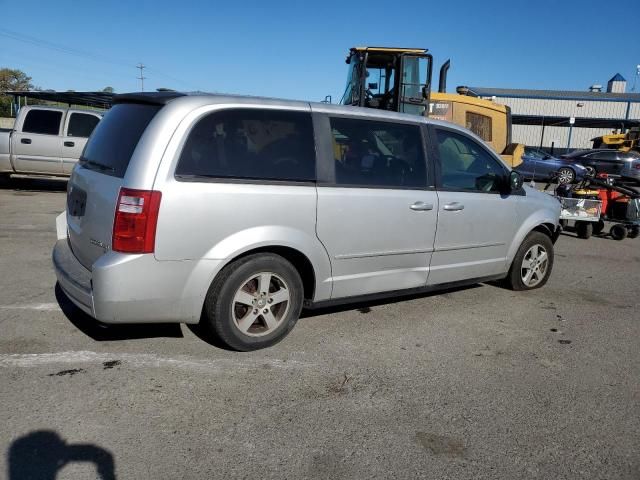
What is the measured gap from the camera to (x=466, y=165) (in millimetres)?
5039

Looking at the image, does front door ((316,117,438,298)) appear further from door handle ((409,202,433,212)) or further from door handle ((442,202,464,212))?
door handle ((442,202,464,212))

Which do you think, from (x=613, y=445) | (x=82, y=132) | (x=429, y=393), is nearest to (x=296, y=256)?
(x=429, y=393)

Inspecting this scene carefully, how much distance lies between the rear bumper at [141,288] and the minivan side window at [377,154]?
4.36 ft

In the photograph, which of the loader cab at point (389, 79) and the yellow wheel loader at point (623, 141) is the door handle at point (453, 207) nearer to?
the loader cab at point (389, 79)

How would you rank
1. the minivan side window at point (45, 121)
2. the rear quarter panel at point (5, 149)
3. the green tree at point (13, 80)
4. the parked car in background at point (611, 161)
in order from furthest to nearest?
the green tree at point (13, 80) < the parked car in background at point (611, 161) < the minivan side window at point (45, 121) < the rear quarter panel at point (5, 149)

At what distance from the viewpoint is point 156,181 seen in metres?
3.25

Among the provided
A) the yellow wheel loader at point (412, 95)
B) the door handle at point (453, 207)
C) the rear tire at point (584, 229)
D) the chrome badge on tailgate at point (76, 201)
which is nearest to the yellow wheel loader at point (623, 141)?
the yellow wheel loader at point (412, 95)

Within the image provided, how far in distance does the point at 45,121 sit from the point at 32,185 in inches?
98.1

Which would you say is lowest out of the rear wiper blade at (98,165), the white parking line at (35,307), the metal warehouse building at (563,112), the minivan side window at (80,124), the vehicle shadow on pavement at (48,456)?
the vehicle shadow on pavement at (48,456)

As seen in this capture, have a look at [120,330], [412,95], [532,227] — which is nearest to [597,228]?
[412,95]

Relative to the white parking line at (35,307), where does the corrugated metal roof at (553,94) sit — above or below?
above

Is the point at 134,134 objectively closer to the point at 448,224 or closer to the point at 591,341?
the point at 448,224

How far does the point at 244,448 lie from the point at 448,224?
2.76m

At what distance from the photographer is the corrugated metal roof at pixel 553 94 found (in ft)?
143
